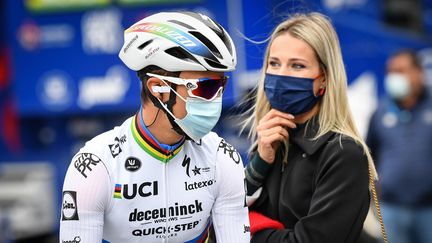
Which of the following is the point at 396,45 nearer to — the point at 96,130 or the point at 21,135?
the point at 96,130

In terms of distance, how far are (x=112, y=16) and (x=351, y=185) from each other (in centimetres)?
561

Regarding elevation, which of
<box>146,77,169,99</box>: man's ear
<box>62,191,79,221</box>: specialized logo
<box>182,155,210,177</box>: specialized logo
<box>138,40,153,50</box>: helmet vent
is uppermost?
<box>138,40,153,50</box>: helmet vent

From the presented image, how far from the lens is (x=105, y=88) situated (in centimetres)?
859

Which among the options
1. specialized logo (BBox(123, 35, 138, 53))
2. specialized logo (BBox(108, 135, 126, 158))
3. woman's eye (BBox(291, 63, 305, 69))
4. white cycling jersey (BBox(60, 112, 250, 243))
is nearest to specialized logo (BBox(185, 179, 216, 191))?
white cycling jersey (BBox(60, 112, 250, 243))

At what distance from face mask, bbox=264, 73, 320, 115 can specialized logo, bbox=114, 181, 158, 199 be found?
735 mm

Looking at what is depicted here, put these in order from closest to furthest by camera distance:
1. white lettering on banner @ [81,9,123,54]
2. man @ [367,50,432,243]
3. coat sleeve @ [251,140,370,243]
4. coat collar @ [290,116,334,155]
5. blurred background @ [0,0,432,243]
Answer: coat sleeve @ [251,140,370,243], coat collar @ [290,116,334,155], man @ [367,50,432,243], blurred background @ [0,0,432,243], white lettering on banner @ [81,9,123,54]

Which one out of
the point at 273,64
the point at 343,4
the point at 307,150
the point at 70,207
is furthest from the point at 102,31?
the point at 70,207

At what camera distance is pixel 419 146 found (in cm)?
611

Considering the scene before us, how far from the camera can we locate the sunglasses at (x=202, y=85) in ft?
9.26

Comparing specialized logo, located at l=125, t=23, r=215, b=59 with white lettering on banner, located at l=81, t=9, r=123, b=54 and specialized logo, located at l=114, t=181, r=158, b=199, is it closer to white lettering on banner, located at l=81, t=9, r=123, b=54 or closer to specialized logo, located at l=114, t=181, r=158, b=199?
specialized logo, located at l=114, t=181, r=158, b=199

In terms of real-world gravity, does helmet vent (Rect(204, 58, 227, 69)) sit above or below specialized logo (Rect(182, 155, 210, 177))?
above

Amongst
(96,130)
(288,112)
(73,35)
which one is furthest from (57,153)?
(288,112)

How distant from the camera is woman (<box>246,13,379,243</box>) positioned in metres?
3.16

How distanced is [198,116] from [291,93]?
636mm
